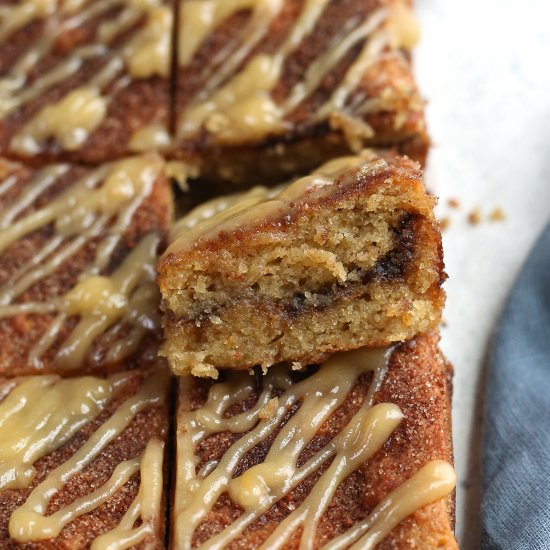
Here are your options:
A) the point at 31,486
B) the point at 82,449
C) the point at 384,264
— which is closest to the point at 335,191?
the point at 384,264

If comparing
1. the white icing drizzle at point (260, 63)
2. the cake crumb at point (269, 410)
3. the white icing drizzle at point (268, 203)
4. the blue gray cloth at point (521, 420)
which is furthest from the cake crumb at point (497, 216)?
Answer: the cake crumb at point (269, 410)

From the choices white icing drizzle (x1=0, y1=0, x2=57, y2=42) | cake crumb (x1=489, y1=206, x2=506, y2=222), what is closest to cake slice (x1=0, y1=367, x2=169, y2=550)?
cake crumb (x1=489, y1=206, x2=506, y2=222)

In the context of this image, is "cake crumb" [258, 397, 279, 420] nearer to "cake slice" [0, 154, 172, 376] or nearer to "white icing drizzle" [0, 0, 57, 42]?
"cake slice" [0, 154, 172, 376]

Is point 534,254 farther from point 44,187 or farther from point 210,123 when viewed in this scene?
point 44,187

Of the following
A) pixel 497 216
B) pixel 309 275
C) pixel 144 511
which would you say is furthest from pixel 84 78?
pixel 144 511

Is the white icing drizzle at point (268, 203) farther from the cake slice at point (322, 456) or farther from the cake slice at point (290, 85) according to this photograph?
the cake slice at point (290, 85)

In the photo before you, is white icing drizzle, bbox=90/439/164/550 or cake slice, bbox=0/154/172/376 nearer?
white icing drizzle, bbox=90/439/164/550

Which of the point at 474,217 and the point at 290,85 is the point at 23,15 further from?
the point at 474,217
